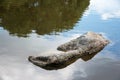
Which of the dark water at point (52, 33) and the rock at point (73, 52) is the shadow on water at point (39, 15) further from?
the rock at point (73, 52)

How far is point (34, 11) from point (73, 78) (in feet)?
64.4

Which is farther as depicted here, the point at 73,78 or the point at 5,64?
the point at 5,64

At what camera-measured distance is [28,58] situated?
885 inches

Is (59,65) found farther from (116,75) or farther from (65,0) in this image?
(65,0)

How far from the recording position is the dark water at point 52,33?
2041 centimetres

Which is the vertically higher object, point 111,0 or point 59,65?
point 59,65

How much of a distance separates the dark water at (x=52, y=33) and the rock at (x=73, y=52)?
0.40m

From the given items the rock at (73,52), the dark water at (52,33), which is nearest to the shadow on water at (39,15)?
the dark water at (52,33)

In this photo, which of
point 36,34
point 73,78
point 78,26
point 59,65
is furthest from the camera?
point 78,26

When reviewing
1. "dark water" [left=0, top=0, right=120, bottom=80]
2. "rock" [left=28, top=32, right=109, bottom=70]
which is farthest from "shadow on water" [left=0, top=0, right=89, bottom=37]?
"rock" [left=28, top=32, right=109, bottom=70]

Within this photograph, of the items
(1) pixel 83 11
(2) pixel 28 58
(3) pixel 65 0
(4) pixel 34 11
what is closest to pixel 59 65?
(2) pixel 28 58

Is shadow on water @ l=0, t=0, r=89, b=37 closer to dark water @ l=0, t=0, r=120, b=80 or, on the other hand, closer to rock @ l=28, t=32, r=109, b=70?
dark water @ l=0, t=0, r=120, b=80

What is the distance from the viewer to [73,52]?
22.6 meters

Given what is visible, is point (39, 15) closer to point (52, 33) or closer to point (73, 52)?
point (52, 33)
